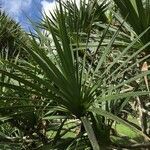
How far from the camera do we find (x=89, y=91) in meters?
3.04

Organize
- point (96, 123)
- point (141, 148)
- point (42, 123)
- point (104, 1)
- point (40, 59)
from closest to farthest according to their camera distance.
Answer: point (40, 59), point (96, 123), point (141, 148), point (42, 123), point (104, 1)

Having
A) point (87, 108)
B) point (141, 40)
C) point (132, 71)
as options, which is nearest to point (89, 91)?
point (87, 108)

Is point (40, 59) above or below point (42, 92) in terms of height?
above

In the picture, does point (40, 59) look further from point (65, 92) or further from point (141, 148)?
point (141, 148)

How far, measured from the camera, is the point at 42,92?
2.94 m

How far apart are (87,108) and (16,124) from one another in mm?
841

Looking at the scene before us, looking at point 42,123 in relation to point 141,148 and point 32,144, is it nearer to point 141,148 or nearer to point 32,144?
point 32,144

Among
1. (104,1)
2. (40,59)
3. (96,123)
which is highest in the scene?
(104,1)

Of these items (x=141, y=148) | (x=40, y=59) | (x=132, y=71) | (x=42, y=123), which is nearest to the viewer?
(x=40, y=59)

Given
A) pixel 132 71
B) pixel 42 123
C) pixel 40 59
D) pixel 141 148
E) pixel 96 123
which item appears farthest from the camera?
pixel 132 71

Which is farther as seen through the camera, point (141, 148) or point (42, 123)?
point (42, 123)

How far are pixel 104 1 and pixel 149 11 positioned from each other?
193cm

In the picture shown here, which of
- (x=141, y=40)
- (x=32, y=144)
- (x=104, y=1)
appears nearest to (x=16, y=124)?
(x=32, y=144)

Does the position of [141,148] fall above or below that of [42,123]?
below
